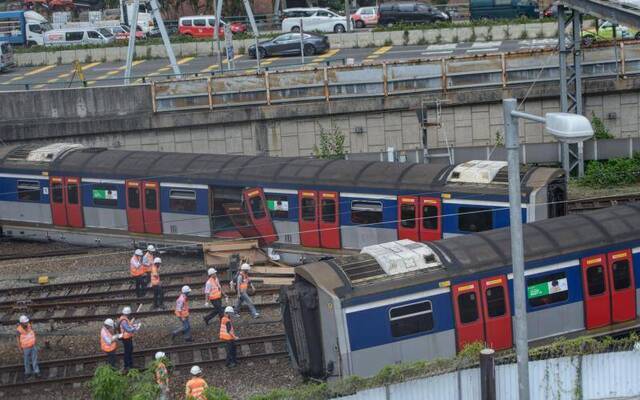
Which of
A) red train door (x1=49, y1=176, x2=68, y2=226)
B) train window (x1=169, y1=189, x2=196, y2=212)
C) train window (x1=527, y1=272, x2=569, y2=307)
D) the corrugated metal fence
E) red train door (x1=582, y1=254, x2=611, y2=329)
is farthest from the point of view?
red train door (x1=49, y1=176, x2=68, y2=226)

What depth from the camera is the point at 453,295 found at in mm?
18062

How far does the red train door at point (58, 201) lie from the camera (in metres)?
29.7

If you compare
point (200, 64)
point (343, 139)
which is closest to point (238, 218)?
point (343, 139)

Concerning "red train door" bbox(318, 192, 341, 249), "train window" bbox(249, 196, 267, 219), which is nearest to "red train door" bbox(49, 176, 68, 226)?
"train window" bbox(249, 196, 267, 219)

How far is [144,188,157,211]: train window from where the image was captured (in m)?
28.0

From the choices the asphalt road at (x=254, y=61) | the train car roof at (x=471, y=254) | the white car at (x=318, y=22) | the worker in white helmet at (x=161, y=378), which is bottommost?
the worker in white helmet at (x=161, y=378)

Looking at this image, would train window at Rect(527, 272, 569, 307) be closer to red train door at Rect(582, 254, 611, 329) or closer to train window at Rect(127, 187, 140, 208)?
red train door at Rect(582, 254, 611, 329)

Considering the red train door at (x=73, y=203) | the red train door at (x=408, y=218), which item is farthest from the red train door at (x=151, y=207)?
the red train door at (x=408, y=218)

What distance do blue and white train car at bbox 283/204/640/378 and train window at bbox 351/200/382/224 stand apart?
580 cm

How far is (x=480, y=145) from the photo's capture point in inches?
1323

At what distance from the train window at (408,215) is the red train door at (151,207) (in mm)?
6903

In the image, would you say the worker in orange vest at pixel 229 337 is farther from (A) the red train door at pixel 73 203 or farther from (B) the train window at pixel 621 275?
(A) the red train door at pixel 73 203

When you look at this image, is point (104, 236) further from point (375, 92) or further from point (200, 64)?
point (200, 64)

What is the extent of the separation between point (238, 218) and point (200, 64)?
2591cm
